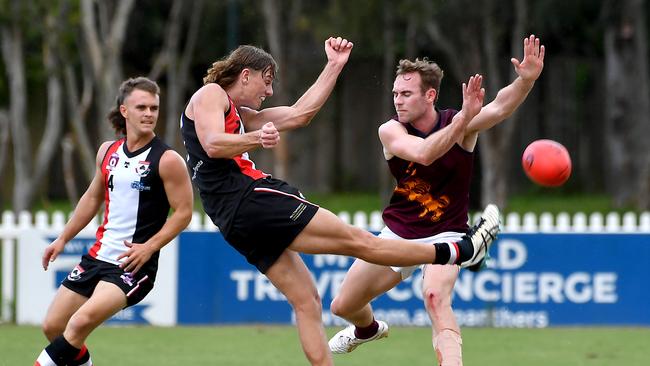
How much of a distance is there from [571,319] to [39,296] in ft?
16.3

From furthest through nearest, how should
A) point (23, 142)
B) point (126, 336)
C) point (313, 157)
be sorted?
point (313, 157), point (23, 142), point (126, 336)

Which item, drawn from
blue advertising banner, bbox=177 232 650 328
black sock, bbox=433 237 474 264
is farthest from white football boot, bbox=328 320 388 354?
blue advertising banner, bbox=177 232 650 328

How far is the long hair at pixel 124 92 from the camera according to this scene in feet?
23.6

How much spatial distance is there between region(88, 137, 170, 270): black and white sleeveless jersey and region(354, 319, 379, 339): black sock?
5.04 ft

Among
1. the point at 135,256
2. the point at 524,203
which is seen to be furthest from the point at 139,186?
the point at 524,203

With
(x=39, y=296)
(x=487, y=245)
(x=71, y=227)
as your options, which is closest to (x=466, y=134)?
(x=487, y=245)

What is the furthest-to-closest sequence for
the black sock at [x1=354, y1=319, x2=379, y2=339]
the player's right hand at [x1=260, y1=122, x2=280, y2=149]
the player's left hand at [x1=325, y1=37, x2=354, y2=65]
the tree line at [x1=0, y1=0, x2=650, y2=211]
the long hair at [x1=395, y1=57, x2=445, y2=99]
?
the tree line at [x1=0, y1=0, x2=650, y2=211] < the black sock at [x1=354, y1=319, x2=379, y2=339] < the long hair at [x1=395, y1=57, x2=445, y2=99] < the player's left hand at [x1=325, y1=37, x2=354, y2=65] < the player's right hand at [x1=260, y1=122, x2=280, y2=149]

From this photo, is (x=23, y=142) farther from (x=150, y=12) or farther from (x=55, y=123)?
(x=150, y=12)

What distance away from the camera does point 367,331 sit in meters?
7.97

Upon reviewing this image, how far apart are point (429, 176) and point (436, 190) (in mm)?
99

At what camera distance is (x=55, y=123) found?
901 inches

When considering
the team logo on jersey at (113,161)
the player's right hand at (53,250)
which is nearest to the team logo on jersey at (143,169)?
the team logo on jersey at (113,161)

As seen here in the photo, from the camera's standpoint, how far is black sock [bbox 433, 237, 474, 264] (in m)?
6.90

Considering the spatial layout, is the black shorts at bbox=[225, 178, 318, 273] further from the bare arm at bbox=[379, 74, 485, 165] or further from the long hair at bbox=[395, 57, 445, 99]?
the long hair at bbox=[395, 57, 445, 99]
